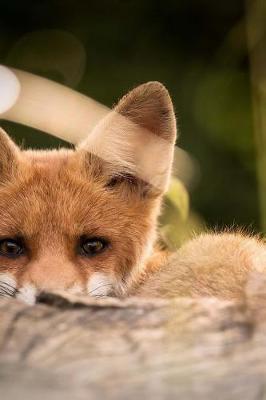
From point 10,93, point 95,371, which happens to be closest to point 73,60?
point 10,93

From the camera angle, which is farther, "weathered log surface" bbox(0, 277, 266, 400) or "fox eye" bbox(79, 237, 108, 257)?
"fox eye" bbox(79, 237, 108, 257)

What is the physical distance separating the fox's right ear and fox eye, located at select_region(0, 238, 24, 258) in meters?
0.36

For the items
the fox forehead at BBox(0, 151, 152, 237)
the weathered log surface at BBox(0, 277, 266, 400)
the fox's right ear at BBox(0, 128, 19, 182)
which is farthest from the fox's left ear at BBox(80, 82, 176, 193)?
the weathered log surface at BBox(0, 277, 266, 400)

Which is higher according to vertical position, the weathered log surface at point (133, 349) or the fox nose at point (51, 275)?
the weathered log surface at point (133, 349)

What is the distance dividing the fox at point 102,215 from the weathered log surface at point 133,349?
0.86 m

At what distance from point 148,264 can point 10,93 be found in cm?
93

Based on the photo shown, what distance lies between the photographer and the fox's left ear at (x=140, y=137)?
318cm

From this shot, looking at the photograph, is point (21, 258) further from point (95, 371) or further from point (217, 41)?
point (217, 41)

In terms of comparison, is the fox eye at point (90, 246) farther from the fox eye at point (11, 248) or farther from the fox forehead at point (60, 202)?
the fox eye at point (11, 248)

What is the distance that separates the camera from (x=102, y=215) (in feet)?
10.4

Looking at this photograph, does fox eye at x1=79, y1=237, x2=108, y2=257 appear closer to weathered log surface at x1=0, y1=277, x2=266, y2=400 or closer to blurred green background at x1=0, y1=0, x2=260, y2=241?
weathered log surface at x1=0, y1=277, x2=266, y2=400

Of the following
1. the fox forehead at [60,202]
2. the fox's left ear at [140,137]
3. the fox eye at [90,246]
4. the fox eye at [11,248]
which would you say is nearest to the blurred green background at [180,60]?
the fox's left ear at [140,137]

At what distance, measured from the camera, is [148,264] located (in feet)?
11.2

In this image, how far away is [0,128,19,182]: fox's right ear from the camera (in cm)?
327
